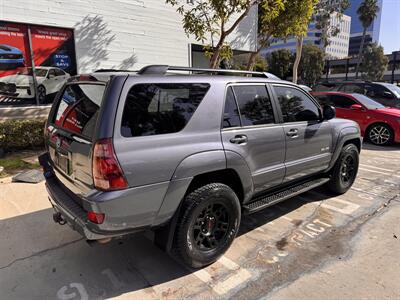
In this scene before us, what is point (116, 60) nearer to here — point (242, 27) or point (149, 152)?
point (242, 27)

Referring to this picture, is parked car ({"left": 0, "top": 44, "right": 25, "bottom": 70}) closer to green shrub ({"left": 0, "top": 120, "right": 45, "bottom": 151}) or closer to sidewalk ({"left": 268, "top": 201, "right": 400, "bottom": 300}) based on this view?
green shrub ({"left": 0, "top": 120, "right": 45, "bottom": 151})

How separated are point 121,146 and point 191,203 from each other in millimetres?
791

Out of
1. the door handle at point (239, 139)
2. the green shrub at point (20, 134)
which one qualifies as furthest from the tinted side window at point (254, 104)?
the green shrub at point (20, 134)

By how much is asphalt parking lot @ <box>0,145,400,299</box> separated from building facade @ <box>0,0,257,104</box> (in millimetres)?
4400

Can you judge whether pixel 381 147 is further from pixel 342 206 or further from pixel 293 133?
pixel 293 133

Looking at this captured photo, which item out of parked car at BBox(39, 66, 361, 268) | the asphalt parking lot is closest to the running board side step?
parked car at BBox(39, 66, 361, 268)

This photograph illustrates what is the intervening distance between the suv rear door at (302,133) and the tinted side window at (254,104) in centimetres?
22

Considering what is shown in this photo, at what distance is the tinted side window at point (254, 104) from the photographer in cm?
319

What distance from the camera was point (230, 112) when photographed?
304 centimetres

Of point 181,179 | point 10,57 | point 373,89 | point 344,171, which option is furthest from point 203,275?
point 373,89

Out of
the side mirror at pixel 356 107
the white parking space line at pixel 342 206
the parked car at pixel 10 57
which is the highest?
the parked car at pixel 10 57

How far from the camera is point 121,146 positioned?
2293 mm

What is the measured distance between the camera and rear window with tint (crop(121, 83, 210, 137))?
2.40 meters

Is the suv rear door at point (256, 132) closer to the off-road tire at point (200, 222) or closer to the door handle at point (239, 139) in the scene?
the door handle at point (239, 139)
